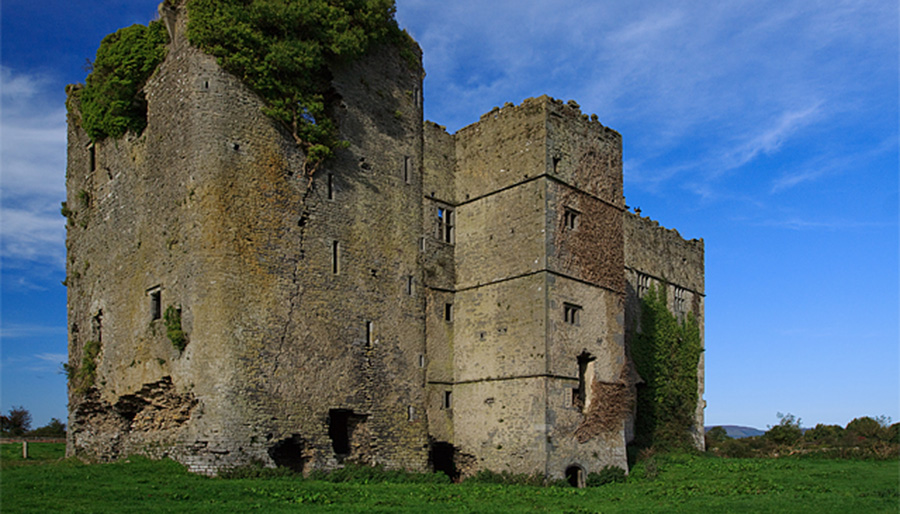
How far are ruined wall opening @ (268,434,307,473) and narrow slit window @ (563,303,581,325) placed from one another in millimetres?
8528

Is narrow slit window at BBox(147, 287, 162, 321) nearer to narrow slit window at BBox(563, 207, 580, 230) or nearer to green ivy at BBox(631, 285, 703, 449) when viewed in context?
narrow slit window at BBox(563, 207, 580, 230)

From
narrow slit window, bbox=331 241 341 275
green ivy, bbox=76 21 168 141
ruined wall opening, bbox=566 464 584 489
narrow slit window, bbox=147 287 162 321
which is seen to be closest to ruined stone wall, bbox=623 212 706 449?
ruined wall opening, bbox=566 464 584 489

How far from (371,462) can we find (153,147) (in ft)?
36.1

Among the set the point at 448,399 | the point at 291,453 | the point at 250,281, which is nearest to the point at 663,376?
the point at 448,399

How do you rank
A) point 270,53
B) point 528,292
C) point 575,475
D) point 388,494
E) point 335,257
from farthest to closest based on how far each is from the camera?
point 528,292 < point 575,475 < point 335,257 < point 270,53 < point 388,494

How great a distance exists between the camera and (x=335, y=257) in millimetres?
23516

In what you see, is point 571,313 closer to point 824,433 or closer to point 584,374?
point 584,374

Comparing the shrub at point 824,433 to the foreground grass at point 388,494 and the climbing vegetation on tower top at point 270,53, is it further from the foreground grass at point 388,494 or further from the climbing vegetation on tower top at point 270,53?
the climbing vegetation on tower top at point 270,53

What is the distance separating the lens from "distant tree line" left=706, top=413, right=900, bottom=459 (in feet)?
117

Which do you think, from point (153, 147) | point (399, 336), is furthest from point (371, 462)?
point (153, 147)

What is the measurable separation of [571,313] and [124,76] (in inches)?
597

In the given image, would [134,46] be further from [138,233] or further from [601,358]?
[601,358]

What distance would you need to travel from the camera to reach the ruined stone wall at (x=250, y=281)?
21.0m

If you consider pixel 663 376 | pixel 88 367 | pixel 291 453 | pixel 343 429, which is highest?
pixel 88 367
